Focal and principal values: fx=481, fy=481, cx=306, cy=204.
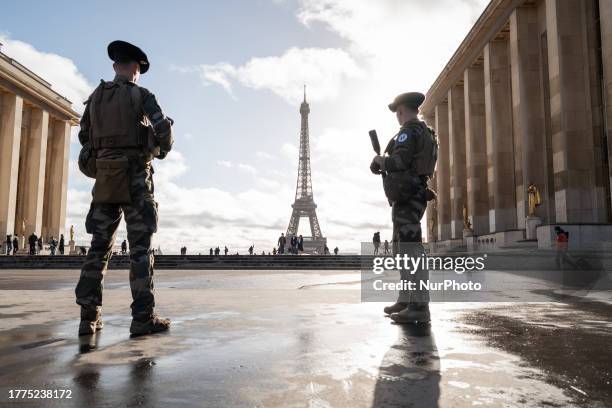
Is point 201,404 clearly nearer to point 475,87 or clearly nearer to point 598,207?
point 598,207

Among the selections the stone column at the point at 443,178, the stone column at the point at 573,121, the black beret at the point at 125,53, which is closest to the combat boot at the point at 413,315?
the black beret at the point at 125,53

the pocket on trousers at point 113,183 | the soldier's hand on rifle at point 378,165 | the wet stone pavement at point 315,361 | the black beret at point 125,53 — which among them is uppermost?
the black beret at point 125,53

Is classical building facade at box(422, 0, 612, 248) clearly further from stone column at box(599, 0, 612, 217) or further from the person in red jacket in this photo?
the person in red jacket

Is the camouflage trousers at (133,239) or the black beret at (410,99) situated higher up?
the black beret at (410,99)

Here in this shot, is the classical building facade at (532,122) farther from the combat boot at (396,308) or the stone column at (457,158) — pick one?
the combat boot at (396,308)

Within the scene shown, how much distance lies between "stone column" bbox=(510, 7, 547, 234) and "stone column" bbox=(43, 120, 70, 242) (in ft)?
142

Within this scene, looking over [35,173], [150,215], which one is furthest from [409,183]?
[35,173]

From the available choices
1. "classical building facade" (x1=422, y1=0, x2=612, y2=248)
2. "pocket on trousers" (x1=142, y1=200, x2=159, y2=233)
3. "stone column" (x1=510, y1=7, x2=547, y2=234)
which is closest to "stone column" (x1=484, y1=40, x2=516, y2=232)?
"classical building facade" (x1=422, y1=0, x2=612, y2=248)

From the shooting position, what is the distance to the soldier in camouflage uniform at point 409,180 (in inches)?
177

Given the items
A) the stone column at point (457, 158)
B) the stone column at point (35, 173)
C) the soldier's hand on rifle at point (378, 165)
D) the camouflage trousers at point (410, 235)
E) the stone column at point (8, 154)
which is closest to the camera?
the camouflage trousers at point (410, 235)

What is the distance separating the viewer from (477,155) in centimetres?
3366

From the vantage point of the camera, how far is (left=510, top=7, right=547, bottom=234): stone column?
86.7 feet

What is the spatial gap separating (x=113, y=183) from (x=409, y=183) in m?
2.62

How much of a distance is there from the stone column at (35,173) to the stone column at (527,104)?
4054 cm
